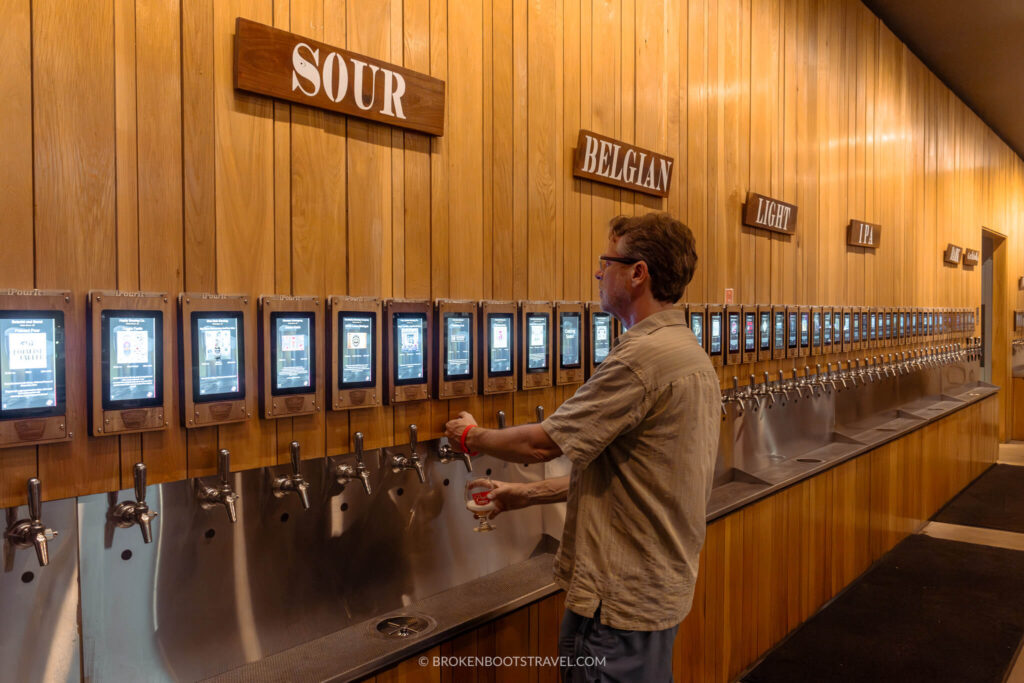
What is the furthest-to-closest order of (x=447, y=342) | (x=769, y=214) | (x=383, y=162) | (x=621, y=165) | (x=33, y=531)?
1. (x=769, y=214)
2. (x=621, y=165)
3. (x=447, y=342)
4. (x=383, y=162)
5. (x=33, y=531)

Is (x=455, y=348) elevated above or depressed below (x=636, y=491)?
above

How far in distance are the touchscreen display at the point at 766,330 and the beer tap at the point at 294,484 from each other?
2.94m

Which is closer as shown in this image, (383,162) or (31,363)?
(31,363)

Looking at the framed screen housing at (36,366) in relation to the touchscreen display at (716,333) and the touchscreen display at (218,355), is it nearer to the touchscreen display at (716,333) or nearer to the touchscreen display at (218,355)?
the touchscreen display at (218,355)

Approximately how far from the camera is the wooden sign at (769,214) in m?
3.98

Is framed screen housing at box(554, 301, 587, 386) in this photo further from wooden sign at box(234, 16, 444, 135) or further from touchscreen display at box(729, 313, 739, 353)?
touchscreen display at box(729, 313, 739, 353)

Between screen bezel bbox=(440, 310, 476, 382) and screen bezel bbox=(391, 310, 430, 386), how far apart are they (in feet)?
0.21

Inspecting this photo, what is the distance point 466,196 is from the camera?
2.46 meters

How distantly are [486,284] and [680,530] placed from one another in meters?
1.10

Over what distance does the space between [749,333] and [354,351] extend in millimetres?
2542

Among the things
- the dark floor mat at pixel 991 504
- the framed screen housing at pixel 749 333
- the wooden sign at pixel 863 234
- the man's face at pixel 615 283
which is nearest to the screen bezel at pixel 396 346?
the man's face at pixel 615 283

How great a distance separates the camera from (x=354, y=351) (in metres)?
2.10

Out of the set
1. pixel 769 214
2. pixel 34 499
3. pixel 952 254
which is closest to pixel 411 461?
pixel 34 499

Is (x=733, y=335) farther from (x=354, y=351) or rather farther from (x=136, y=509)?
(x=136, y=509)
